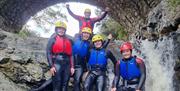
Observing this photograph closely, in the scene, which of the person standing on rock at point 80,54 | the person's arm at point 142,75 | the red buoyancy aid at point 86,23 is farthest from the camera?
the red buoyancy aid at point 86,23

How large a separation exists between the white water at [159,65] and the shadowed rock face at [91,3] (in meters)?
3.79

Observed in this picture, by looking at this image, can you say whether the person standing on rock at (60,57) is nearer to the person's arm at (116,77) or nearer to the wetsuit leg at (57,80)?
the wetsuit leg at (57,80)

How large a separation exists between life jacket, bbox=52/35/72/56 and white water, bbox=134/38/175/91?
2.74 metres

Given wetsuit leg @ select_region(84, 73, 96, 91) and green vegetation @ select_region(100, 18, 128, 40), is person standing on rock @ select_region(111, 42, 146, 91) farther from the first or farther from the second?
green vegetation @ select_region(100, 18, 128, 40)

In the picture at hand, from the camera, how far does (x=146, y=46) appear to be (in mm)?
11781

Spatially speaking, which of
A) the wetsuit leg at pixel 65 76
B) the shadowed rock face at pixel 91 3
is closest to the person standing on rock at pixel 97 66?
the wetsuit leg at pixel 65 76

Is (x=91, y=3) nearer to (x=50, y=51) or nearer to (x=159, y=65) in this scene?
(x=159, y=65)

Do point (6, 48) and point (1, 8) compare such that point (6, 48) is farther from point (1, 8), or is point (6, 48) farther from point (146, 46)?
point (1, 8)

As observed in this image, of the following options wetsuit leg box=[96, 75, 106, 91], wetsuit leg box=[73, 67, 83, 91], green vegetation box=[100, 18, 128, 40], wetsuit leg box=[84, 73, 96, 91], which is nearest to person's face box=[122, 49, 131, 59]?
wetsuit leg box=[96, 75, 106, 91]

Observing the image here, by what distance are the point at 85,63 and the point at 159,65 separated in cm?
306

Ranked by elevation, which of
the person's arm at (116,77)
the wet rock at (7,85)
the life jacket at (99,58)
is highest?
the life jacket at (99,58)

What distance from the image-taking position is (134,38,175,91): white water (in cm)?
952

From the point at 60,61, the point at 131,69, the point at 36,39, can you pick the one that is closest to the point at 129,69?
the point at 131,69

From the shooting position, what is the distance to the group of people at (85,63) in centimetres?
713
